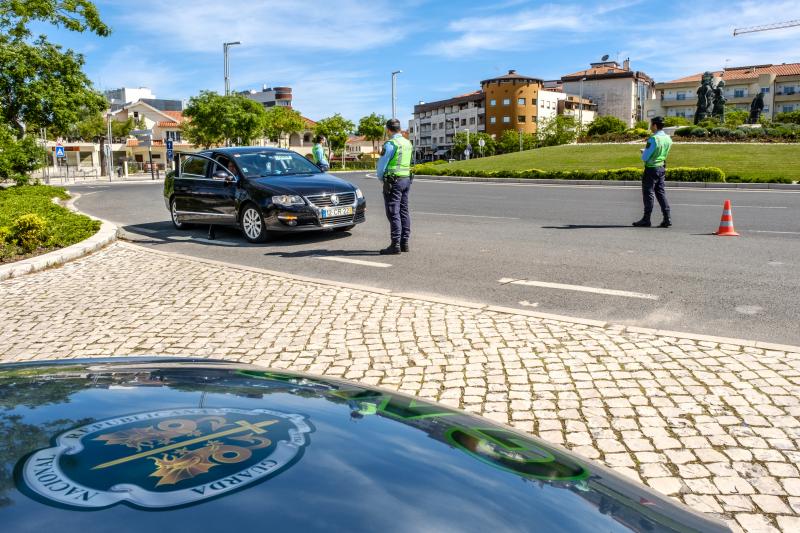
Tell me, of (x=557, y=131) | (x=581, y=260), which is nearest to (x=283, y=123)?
(x=557, y=131)

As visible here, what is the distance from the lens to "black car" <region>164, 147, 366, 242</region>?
10.6 metres

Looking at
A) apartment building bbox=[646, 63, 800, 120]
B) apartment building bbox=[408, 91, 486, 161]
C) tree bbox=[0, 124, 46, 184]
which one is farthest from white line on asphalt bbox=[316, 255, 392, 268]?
apartment building bbox=[408, 91, 486, 161]

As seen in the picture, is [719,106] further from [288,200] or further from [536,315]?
[536,315]

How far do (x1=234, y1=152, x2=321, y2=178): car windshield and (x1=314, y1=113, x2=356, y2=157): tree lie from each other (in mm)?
79237

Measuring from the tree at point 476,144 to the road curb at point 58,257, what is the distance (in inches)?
3775

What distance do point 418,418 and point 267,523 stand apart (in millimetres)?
855

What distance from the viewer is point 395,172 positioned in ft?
29.9

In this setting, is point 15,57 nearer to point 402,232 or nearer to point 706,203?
point 402,232

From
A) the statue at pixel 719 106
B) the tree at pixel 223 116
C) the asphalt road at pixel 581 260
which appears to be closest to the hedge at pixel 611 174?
the asphalt road at pixel 581 260

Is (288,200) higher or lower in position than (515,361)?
higher

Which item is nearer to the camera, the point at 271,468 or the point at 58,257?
the point at 271,468

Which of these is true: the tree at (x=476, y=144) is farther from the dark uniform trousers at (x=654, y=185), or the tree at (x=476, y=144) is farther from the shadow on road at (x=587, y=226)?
the dark uniform trousers at (x=654, y=185)

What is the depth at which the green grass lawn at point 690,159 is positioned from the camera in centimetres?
2861

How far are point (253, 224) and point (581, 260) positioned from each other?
5374 mm
